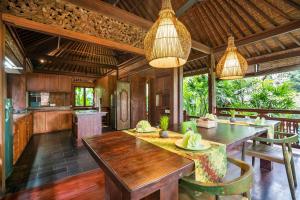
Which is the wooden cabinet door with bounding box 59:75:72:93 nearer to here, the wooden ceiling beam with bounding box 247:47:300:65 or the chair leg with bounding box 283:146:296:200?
the wooden ceiling beam with bounding box 247:47:300:65

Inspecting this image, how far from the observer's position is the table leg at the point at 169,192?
0.97 meters

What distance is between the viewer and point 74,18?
234 centimetres

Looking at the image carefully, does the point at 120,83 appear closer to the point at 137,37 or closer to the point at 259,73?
the point at 137,37

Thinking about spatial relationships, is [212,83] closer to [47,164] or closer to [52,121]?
[47,164]

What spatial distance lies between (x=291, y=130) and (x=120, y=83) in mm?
5567

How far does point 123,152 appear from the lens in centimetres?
127

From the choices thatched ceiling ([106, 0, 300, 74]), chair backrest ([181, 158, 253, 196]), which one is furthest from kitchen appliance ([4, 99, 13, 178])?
thatched ceiling ([106, 0, 300, 74])

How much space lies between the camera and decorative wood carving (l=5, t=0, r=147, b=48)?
199 centimetres

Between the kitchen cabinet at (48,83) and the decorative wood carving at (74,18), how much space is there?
18.4 ft

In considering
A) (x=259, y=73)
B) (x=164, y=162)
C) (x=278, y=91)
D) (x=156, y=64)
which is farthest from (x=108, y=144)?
(x=278, y=91)

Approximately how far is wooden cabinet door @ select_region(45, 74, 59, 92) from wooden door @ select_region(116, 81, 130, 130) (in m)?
3.20

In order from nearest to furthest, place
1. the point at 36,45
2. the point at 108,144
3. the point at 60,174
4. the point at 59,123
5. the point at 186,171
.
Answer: the point at 186,171 < the point at 108,144 < the point at 60,174 < the point at 36,45 < the point at 59,123

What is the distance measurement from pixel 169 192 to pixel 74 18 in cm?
268

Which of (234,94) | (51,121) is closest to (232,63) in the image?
(234,94)
